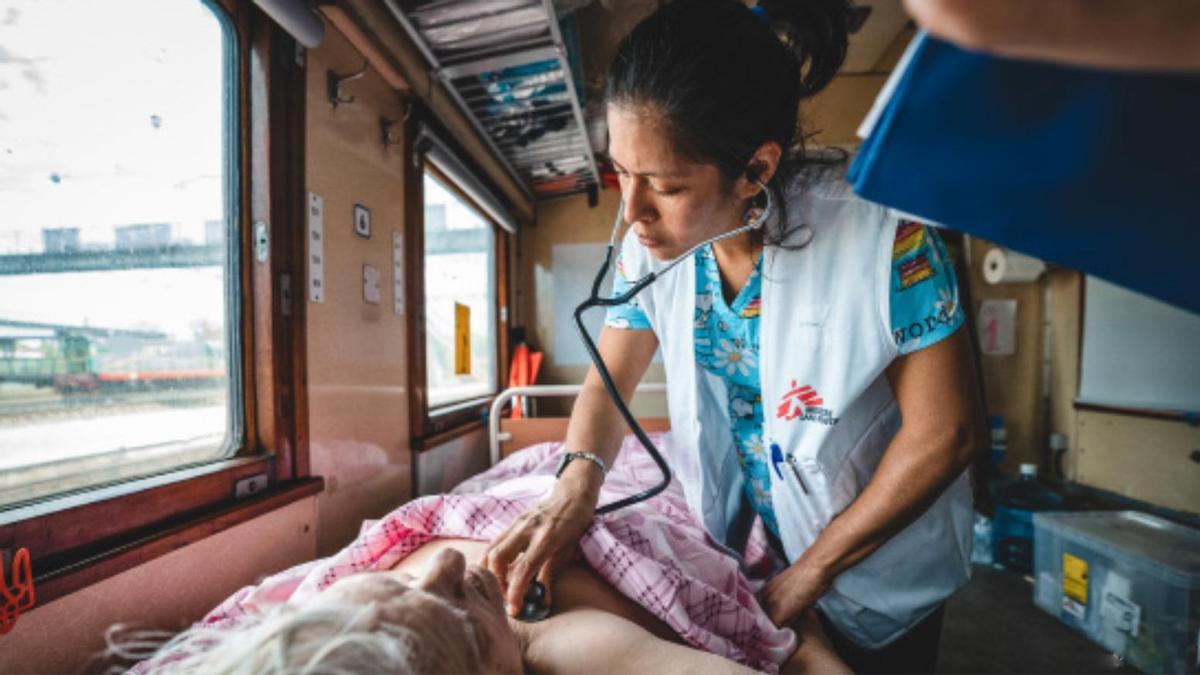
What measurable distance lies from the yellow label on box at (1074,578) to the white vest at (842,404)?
1765mm

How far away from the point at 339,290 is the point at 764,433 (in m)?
1.31

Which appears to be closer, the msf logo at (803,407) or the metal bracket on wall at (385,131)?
the msf logo at (803,407)

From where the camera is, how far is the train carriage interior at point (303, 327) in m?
0.95

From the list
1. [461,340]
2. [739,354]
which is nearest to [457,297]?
[461,340]

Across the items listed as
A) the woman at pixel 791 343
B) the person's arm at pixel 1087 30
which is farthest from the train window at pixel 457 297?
the person's arm at pixel 1087 30

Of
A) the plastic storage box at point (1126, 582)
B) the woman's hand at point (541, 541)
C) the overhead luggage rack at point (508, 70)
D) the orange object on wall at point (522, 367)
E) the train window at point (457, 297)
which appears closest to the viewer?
the woman's hand at point (541, 541)

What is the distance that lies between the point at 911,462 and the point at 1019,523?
2.78 metres

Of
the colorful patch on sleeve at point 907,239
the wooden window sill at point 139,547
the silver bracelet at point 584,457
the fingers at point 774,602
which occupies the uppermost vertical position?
the colorful patch on sleeve at point 907,239

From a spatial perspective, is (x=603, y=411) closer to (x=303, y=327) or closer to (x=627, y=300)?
(x=627, y=300)

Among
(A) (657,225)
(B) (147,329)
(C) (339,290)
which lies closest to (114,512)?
(B) (147,329)

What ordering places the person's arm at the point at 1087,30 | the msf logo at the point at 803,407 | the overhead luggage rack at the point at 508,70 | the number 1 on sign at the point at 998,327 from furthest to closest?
the number 1 on sign at the point at 998,327, the overhead luggage rack at the point at 508,70, the msf logo at the point at 803,407, the person's arm at the point at 1087,30

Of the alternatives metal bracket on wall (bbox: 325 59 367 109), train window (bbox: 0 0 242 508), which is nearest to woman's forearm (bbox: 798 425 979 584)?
train window (bbox: 0 0 242 508)

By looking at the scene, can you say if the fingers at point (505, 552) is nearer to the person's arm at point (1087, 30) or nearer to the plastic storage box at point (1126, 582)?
the person's arm at point (1087, 30)

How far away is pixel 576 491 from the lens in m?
1.07
